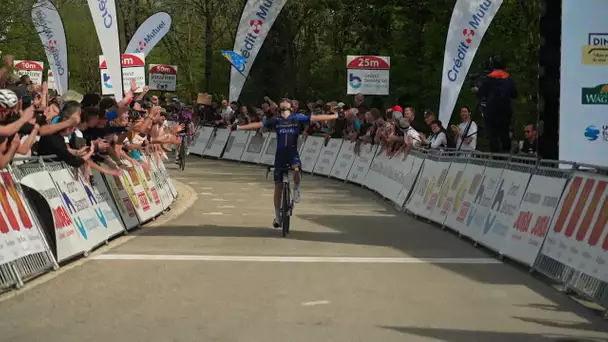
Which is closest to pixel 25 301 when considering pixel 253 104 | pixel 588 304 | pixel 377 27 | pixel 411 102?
pixel 588 304

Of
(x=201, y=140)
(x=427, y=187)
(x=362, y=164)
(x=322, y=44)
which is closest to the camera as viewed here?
→ (x=427, y=187)

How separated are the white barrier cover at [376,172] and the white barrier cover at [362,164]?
0.31 meters

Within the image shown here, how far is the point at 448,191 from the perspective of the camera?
1862cm

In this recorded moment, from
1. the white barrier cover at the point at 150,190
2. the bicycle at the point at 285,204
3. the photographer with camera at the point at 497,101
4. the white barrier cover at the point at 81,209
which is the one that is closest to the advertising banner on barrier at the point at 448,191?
the photographer with camera at the point at 497,101

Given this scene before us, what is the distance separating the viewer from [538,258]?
12797mm

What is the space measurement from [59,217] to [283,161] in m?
5.40

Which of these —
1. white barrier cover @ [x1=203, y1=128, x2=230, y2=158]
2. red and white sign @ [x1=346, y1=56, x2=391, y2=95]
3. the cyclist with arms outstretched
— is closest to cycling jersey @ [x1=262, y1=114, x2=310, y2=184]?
the cyclist with arms outstretched

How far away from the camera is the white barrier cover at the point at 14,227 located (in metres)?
11.2

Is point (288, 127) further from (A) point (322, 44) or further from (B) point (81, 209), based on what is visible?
(A) point (322, 44)

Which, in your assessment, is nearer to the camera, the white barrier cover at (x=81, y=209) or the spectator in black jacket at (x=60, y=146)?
the white barrier cover at (x=81, y=209)

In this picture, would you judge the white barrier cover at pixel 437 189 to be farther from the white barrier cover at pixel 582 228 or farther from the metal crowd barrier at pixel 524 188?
the white barrier cover at pixel 582 228

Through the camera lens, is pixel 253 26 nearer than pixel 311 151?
No

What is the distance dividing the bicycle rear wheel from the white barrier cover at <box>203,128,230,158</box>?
28273 millimetres

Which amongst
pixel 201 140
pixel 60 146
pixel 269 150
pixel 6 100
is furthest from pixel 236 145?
pixel 6 100
